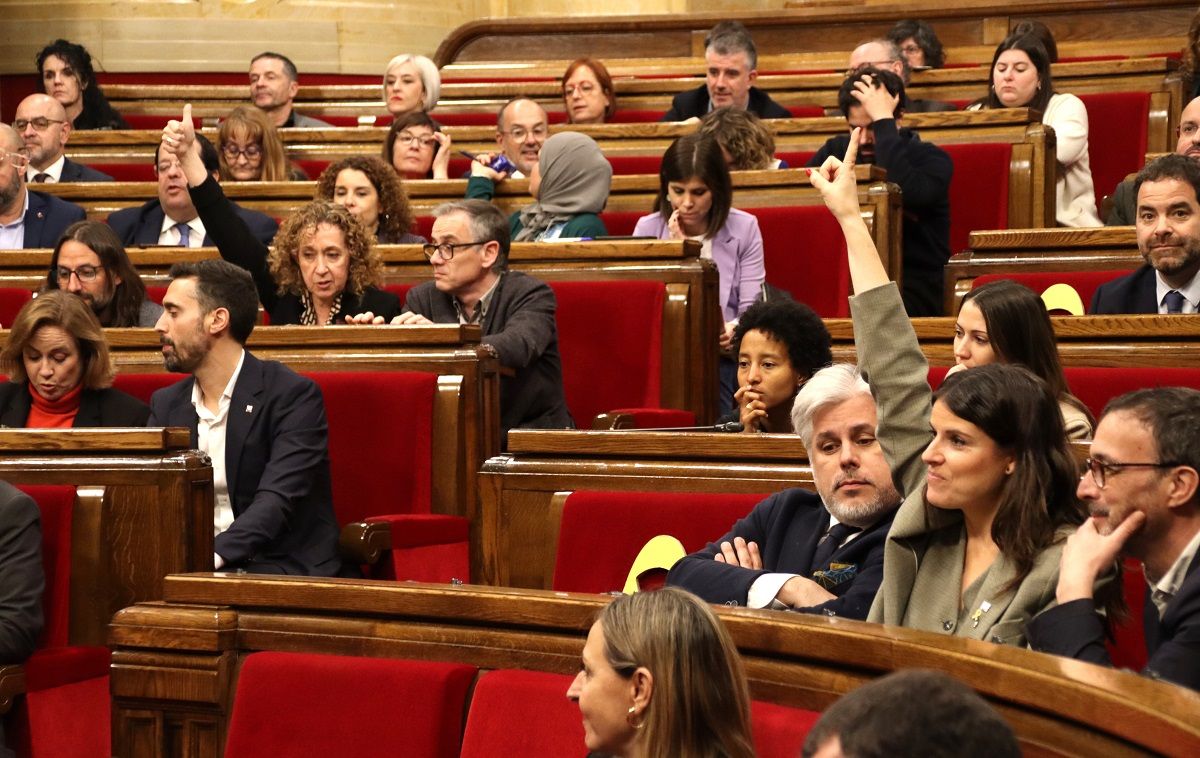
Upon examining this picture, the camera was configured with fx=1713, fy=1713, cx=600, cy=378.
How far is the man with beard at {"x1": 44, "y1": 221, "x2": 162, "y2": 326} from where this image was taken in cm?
276

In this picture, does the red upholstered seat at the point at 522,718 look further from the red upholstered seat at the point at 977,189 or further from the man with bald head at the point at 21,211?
the man with bald head at the point at 21,211

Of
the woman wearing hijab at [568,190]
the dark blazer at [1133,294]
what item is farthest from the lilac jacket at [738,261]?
the dark blazer at [1133,294]

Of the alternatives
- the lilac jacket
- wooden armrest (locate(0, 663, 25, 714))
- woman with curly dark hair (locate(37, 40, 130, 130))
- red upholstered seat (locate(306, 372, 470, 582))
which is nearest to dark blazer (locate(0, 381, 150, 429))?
red upholstered seat (locate(306, 372, 470, 582))

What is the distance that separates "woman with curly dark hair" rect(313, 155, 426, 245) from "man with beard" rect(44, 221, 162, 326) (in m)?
0.44

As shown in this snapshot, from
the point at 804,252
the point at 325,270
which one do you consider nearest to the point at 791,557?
the point at 325,270

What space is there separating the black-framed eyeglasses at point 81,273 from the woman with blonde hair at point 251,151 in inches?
39.9

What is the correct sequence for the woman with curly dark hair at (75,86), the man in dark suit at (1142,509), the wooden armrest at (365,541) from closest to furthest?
the man in dark suit at (1142,509)
the wooden armrest at (365,541)
the woman with curly dark hair at (75,86)

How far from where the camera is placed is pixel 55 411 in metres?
2.35

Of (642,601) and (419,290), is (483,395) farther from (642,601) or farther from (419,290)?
(642,601)

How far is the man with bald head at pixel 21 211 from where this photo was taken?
343 cm

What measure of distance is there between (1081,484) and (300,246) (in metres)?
1.76

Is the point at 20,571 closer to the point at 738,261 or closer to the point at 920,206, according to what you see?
the point at 738,261

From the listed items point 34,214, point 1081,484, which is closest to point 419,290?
point 34,214

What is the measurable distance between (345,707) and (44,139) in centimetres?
291
